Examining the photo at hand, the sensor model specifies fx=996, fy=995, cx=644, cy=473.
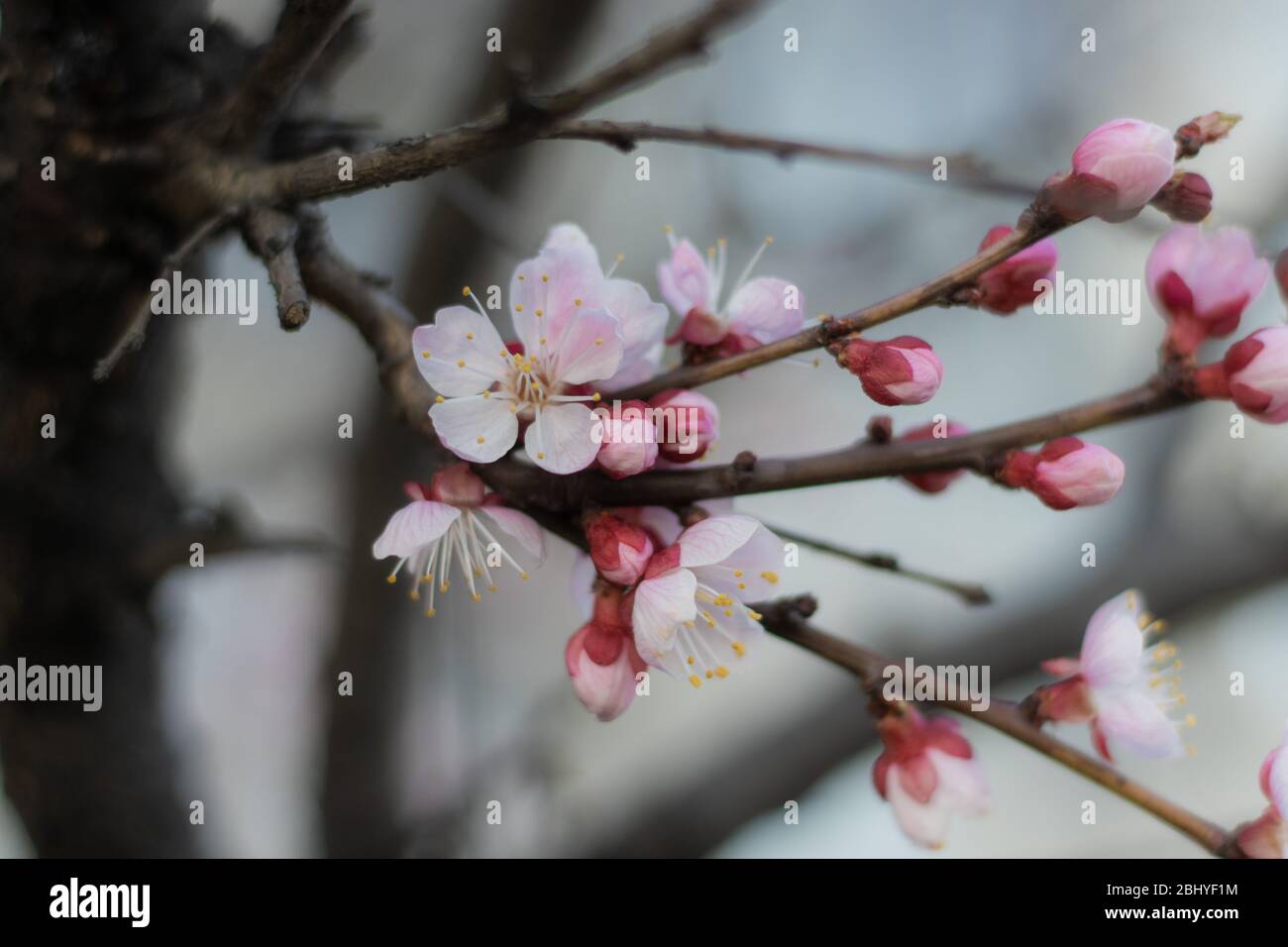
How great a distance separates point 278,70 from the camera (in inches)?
21.3

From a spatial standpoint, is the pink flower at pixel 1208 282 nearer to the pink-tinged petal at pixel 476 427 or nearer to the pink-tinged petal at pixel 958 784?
the pink-tinged petal at pixel 958 784

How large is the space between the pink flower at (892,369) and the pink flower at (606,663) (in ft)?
0.53

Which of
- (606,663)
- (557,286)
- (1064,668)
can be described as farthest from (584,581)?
(1064,668)

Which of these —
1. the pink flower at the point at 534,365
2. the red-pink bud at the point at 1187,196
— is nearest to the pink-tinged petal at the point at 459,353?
the pink flower at the point at 534,365

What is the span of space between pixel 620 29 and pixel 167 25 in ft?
5.60

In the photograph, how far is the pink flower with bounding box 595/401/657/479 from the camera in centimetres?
45

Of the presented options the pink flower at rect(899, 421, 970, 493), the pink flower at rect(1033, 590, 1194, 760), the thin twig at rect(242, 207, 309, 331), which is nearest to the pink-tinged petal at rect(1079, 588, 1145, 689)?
the pink flower at rect(1033, 590, 1194, 760)

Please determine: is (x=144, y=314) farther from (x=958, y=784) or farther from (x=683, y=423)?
(x=958, y=784)

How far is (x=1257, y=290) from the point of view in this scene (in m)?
0.58

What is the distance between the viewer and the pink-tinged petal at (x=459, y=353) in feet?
1.59

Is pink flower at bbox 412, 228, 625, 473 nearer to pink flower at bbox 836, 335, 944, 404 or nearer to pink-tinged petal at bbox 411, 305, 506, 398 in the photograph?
pink-tinged petal at bbox 411, 305, 506, 398
